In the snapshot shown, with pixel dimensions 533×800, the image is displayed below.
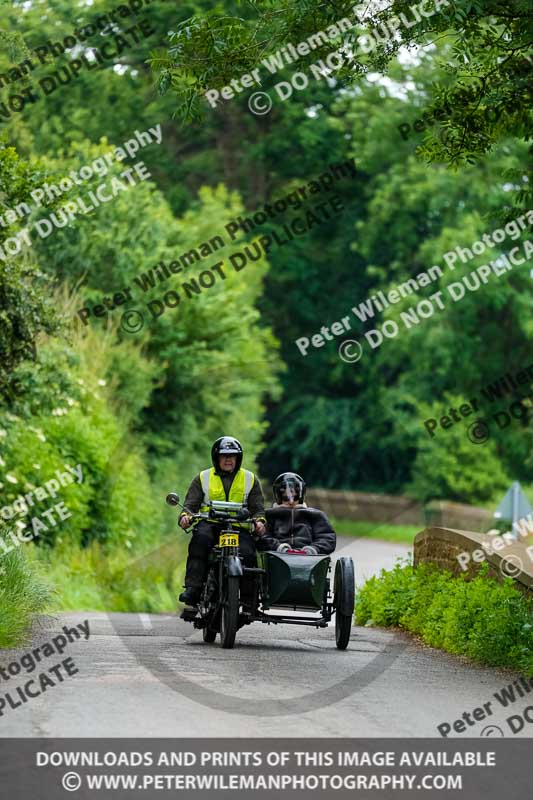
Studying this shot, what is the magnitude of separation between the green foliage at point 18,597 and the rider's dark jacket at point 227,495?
186 centimetres

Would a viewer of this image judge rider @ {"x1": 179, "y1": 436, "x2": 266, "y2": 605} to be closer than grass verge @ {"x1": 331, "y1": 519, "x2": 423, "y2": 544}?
Yes

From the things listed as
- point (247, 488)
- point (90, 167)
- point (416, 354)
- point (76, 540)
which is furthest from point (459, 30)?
point (416, 354)

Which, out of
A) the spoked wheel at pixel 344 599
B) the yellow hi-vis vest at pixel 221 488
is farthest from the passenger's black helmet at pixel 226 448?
the spoked wheel at pixel 344 599

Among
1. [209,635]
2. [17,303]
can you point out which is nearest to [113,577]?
[17,303]

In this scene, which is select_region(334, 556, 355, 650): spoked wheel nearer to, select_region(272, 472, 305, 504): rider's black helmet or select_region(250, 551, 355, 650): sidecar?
select_region(250, 551, 355, 650): sidecar

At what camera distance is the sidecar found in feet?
44.3

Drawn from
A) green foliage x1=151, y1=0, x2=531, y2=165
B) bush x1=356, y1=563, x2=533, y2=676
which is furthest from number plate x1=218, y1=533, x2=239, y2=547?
green foliage x1=151, y1=0, x2=531, y2=165

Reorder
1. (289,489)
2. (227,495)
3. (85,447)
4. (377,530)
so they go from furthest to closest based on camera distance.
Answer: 1. (377,530)
2. (85,447)
3. (289,489)
4. (227,495)

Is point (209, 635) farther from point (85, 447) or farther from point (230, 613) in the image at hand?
point (85, 447)

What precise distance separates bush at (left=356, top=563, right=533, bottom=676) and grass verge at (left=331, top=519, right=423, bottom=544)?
88.9 feet

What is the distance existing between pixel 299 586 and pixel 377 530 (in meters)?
36.4

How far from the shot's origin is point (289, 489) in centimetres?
1442

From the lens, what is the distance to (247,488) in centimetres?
1412
